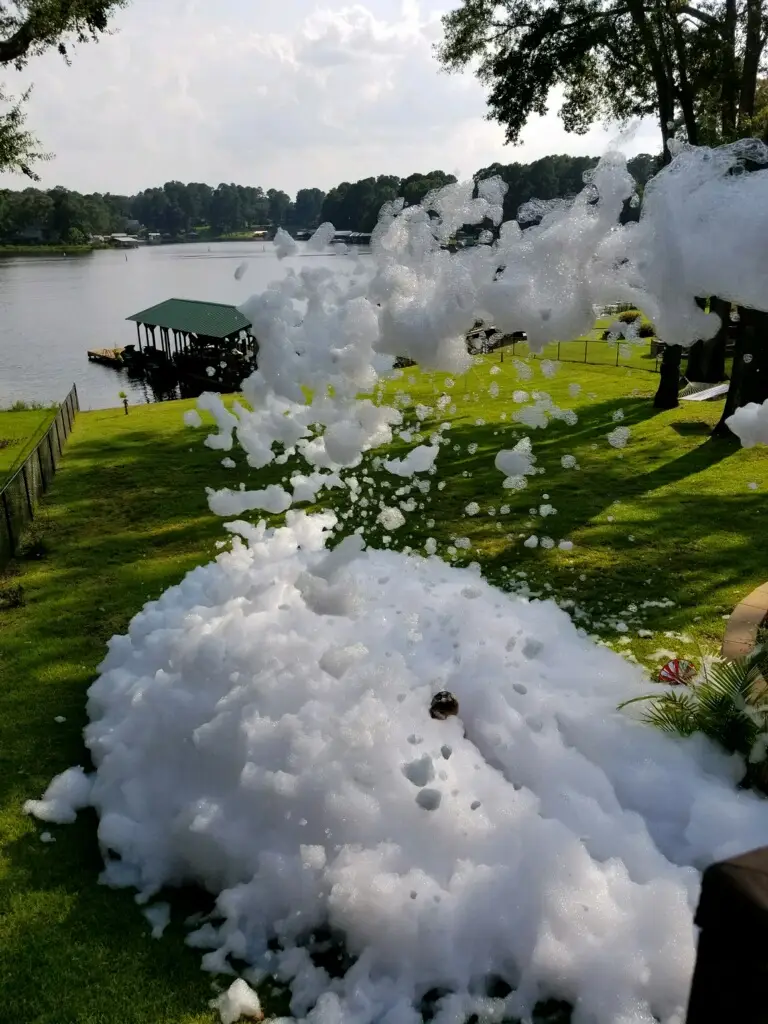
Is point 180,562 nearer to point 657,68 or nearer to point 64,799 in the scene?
point 64,799

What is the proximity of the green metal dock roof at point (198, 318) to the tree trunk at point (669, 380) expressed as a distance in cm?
2098

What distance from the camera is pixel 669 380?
1923cm

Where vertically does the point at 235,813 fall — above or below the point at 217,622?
below

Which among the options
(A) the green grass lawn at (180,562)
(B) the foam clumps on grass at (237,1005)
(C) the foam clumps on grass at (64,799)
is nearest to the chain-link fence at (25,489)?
(A) the green grass lawn at (180,562)

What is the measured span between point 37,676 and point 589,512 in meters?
8.37

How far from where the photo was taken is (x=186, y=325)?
39.2 meters

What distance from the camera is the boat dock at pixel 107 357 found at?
Result: 46.8 metres

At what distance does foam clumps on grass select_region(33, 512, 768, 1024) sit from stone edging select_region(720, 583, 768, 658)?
3.15 feet

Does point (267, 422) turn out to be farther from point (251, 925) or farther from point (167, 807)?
point (251, 925)

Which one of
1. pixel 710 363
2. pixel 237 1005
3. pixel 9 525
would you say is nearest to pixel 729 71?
pixel 710 363

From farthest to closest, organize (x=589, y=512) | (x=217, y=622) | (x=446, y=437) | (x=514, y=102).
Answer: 1. (x=514, y=102)
2. (x=446, y=437)
3. (x=589, y=512)
4. (x=217, y=622)

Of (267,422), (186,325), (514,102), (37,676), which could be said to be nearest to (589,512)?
(267,422)

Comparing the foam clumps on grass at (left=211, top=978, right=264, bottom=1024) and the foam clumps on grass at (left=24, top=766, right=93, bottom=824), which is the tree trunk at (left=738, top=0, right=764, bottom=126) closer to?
the foam clumps on grass at (left=24, top=766, right=93, bottom=824)

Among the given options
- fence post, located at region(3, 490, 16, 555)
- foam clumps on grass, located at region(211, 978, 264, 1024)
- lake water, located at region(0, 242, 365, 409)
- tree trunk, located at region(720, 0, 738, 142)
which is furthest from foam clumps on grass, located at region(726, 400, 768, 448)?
tree trunk, located at region(720, 0, 738, 142)
